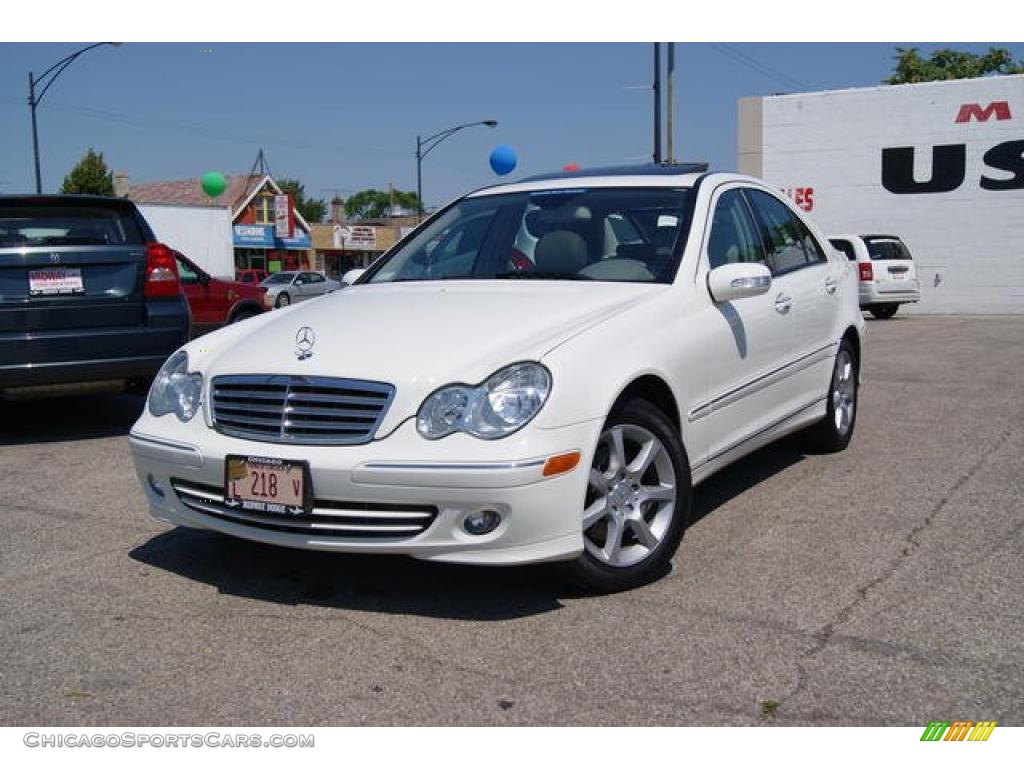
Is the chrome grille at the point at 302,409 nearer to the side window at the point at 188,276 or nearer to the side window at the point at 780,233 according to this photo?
the side window at the point at 780,233

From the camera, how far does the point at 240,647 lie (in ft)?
10.9

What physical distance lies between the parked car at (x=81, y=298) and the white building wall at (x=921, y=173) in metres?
20.2

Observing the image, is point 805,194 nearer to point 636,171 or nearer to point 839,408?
point 839,408

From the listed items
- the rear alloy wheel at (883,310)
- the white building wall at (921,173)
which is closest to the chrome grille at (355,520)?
the rear alloy wheel at (883,310)

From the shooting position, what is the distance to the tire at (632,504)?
144 inches

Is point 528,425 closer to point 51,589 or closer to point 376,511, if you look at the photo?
point 376,511

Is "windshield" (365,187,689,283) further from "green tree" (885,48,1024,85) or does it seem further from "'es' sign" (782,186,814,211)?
"green tree" (885,48,1024,85)

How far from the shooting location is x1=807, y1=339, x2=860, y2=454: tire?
6.00 meters

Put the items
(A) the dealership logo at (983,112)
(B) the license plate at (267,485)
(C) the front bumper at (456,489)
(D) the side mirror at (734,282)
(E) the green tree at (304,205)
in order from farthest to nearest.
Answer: (E) the green tree at (304,205)
(A) the dealership logo at (983,112)
(D) the side mirror at (734,282)
(B) the license plate at (267,485)
(C) the front bumper at (456,489)

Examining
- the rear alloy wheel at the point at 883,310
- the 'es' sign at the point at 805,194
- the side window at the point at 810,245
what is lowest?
the rear alloy wheel at the point at 883,310

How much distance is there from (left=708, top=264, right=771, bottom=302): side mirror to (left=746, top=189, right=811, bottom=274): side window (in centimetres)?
84

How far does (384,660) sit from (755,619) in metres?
1.25

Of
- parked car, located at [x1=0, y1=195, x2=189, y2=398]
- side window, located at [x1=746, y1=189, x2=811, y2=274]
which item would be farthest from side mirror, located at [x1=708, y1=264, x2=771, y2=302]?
parked car, located at [x1=0, y1=195, x2=189, y2=398]
